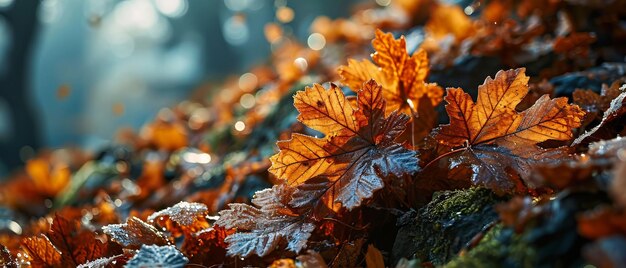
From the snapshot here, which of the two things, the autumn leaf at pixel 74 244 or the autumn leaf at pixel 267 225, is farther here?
the autumn leaf at pixel 74 244

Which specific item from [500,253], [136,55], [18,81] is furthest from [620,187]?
[136,55]

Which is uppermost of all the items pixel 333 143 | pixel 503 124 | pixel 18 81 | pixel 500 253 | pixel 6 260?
pixel 18 81

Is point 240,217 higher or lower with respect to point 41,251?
lower

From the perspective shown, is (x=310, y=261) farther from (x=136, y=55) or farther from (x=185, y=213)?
(x=136, y=55)

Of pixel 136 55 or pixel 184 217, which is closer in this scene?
pixel 184 217

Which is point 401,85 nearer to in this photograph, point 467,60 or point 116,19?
point 467,60

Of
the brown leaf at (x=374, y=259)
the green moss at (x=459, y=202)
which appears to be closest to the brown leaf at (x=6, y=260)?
the brown leaf at (x=374, y=259)

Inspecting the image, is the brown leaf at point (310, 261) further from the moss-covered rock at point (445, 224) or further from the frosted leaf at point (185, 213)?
the frosted leaf at point (185, 213)
